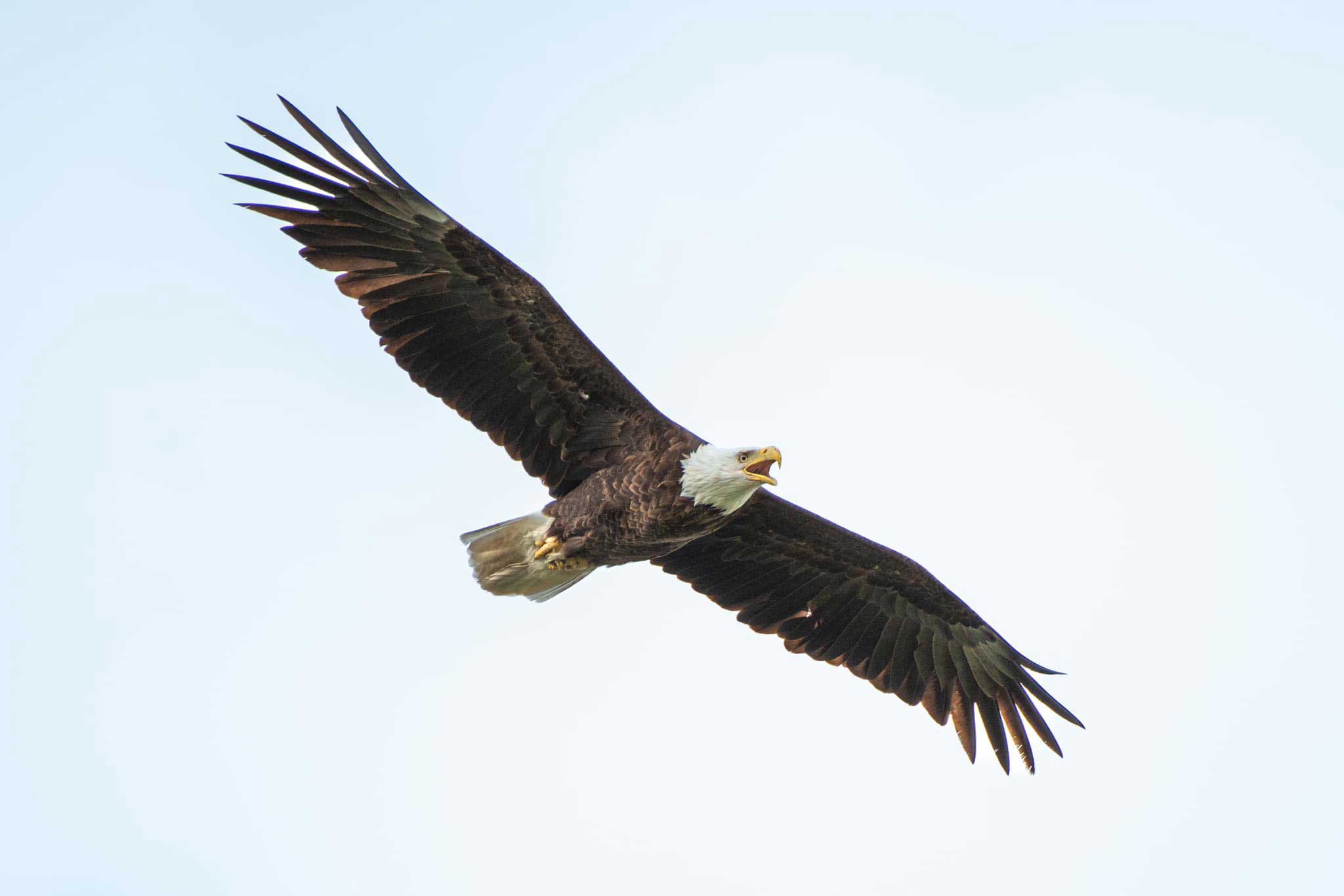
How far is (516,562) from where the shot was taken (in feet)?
33.7

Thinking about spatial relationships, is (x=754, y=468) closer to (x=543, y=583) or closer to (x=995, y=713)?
(x=543, y=583)

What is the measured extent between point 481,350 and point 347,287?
0.91 metres

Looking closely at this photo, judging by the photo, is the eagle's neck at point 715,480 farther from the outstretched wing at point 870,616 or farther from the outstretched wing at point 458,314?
the outstretched wing at point 870,616

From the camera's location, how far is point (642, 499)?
9.68 m

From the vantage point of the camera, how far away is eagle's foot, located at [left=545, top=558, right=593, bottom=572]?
33.1 ft

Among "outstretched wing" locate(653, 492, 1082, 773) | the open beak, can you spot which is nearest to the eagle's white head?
→ the open beak

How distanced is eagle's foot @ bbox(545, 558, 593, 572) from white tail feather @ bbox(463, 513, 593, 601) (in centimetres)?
5

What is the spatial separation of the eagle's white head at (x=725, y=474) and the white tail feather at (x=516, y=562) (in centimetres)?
109

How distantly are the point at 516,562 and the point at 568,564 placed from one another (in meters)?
0.40

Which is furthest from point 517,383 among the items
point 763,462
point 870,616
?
point 870,616

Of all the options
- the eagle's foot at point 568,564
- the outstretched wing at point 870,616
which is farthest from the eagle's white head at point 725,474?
the outstretched wing at point 870,616

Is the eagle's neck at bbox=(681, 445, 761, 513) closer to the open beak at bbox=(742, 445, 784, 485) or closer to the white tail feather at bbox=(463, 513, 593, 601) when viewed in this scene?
the open beak at bbox=(742, 445, 784, 485)

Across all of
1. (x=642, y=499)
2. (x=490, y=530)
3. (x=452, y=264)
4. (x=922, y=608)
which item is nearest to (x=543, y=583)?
(x=490, y=530)

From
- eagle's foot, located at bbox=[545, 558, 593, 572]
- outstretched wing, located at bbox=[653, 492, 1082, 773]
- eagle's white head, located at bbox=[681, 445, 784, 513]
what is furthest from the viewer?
→ outstretched wing, located at bbox=[653, 492, 1082, 773]
